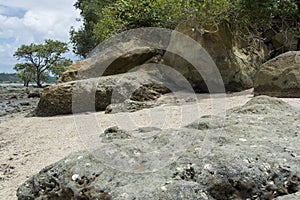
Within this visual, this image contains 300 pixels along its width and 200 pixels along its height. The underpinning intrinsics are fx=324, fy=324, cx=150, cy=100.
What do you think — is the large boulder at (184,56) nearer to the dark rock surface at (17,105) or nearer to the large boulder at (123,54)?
the large boulder at (123,54)

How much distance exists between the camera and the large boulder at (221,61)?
10.4 m

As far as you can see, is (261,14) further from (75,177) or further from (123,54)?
(75,177)

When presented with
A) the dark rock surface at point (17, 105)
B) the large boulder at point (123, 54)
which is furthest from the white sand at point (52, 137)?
the dark rock surface at point (17, 105)

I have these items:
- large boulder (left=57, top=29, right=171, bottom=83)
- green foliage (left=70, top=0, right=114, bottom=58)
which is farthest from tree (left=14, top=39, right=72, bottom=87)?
large boulder (left=57, top=29, right=171, bottom=83)

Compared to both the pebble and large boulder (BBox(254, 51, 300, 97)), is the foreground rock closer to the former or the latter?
the pebble

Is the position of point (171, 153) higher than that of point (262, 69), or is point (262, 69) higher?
point (262, 69)

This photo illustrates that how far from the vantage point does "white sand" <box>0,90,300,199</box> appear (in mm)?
4426

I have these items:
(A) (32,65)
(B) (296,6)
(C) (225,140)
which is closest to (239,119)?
(C) (225,140)

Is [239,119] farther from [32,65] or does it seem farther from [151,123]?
[32,65]

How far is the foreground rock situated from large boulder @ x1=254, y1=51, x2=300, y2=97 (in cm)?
510

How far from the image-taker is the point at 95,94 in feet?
30.9

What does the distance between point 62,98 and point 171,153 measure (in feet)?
25.1

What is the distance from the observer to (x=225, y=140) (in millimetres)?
2707

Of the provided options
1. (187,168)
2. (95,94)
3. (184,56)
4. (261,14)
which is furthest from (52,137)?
(261,14)
